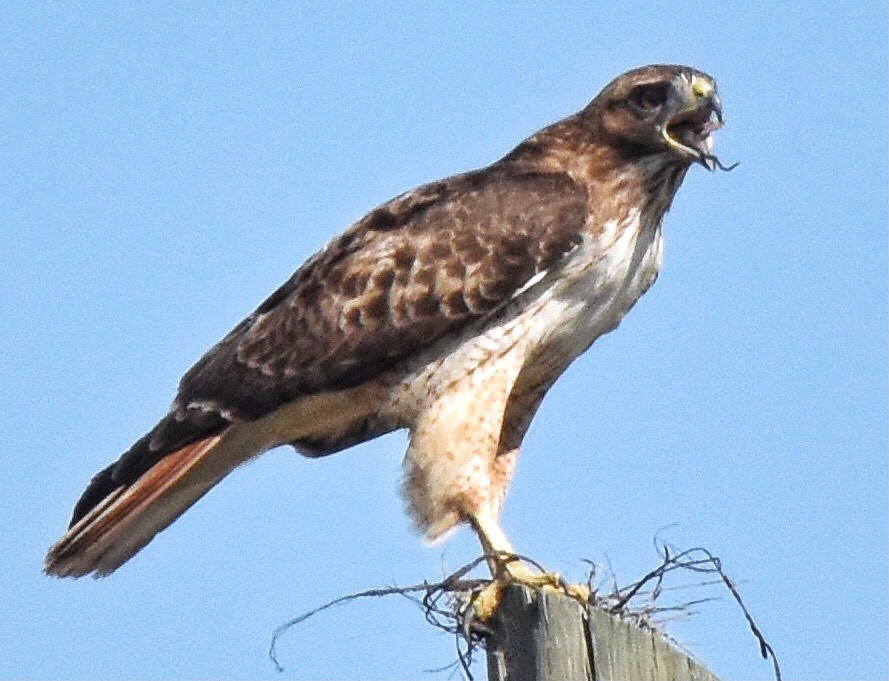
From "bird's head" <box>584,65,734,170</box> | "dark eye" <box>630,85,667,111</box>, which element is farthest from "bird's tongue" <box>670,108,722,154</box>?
"dark eye" <box>630,85,667,111</box>

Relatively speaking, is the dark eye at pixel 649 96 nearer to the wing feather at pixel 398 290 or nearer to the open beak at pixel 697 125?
the open beak at pixel 697 125

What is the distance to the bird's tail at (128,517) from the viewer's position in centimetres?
690

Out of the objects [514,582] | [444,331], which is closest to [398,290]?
[444,331]

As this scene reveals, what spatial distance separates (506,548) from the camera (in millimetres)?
6758

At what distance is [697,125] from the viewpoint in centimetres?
742

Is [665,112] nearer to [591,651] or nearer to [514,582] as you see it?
[514,582]

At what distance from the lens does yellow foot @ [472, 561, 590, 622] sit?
17.7ft

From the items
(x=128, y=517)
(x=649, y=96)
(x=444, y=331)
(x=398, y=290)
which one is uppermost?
(x=649, y=96)

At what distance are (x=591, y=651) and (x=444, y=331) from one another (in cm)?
250

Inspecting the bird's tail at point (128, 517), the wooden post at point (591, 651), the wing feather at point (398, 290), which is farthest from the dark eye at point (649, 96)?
the wooden post at point (591, 651)

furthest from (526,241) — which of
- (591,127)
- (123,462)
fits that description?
(123,462)

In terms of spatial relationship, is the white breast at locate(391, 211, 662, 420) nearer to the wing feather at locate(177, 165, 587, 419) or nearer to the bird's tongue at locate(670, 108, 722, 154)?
the wing feather at locate(177, 165, 587, 419)

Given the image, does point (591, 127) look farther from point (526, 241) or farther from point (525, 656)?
point (525, 656)

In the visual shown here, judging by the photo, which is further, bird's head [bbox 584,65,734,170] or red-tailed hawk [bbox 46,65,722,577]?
bird's head [bbox 584,65,734,170]
